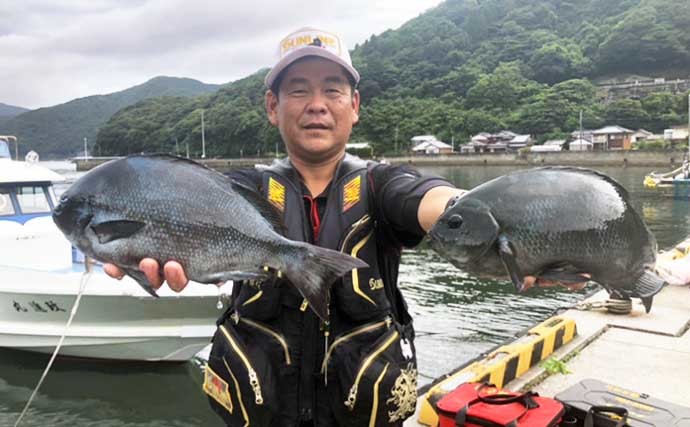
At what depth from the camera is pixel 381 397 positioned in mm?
2334

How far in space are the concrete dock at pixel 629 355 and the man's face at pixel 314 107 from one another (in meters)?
3.23

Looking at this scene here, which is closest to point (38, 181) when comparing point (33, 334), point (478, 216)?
point (33, 334)

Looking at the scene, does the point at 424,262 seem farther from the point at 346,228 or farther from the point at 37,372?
the point at 346,228

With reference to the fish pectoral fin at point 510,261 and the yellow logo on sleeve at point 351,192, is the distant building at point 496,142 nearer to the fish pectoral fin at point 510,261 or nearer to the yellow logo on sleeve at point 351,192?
the yellow logo on sleeve at point 351,192

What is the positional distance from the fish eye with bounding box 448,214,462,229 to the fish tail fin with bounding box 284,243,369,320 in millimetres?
381

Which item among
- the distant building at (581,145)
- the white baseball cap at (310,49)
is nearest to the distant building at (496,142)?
the distant building at (581,145)

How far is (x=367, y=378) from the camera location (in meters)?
2.32

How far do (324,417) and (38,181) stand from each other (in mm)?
9410

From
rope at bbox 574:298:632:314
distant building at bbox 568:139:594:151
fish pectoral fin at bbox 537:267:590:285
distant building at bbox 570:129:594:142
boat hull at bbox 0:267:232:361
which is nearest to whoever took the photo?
fish pectoral fin at bbox 537:267:590:285

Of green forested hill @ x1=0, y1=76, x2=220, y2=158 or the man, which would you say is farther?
green forested hill @ x1=0, y1=76, x2=220, y2=158

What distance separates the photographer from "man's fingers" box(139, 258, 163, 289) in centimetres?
219

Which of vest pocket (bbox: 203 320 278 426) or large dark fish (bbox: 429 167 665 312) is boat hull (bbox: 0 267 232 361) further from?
large dark fish (bbox: 429 167 665 312)

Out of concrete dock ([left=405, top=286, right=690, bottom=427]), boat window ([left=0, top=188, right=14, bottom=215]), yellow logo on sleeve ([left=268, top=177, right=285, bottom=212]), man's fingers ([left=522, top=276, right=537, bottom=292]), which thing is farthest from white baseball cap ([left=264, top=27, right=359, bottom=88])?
boat window ([left=0, top=188, right=14, bottom=215])

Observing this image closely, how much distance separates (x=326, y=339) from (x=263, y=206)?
668mm
